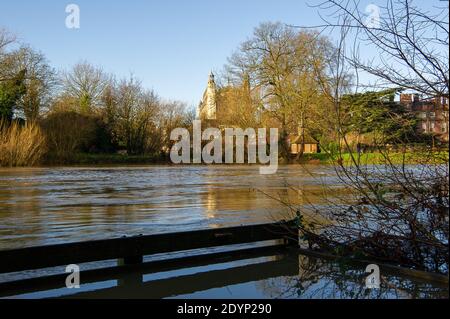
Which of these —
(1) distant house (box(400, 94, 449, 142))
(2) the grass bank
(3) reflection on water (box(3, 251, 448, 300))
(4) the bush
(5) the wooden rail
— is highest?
(4) the bush

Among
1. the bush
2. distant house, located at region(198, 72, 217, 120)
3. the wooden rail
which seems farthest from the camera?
distant house, located at region(198, 72, 217, 120)

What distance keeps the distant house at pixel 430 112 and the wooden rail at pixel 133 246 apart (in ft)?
Result: 7.81

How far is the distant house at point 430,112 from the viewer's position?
510 cm

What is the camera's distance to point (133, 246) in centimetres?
622

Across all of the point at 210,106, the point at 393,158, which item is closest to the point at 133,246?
the point at 393,158

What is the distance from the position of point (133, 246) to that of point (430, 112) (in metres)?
3.77

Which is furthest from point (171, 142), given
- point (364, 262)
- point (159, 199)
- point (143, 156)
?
point (364, 262)

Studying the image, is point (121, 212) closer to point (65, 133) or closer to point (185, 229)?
point (185, 229)

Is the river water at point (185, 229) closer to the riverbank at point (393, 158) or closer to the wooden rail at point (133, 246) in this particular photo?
the wooden rail at point (133, 246)

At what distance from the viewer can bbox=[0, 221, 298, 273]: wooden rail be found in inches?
214

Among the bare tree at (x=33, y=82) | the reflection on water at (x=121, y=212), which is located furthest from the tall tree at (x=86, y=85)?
the reflection on water at (x=121, y=212)

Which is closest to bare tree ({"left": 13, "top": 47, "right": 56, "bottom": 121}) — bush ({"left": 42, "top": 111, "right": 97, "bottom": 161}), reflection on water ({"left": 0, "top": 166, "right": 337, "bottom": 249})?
bush ({"left": 42, "top": 111, "right": 97, "bottom": 161})

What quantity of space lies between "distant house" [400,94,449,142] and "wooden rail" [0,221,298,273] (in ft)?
7.81

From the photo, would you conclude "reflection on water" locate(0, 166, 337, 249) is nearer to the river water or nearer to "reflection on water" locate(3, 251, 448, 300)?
the river water
